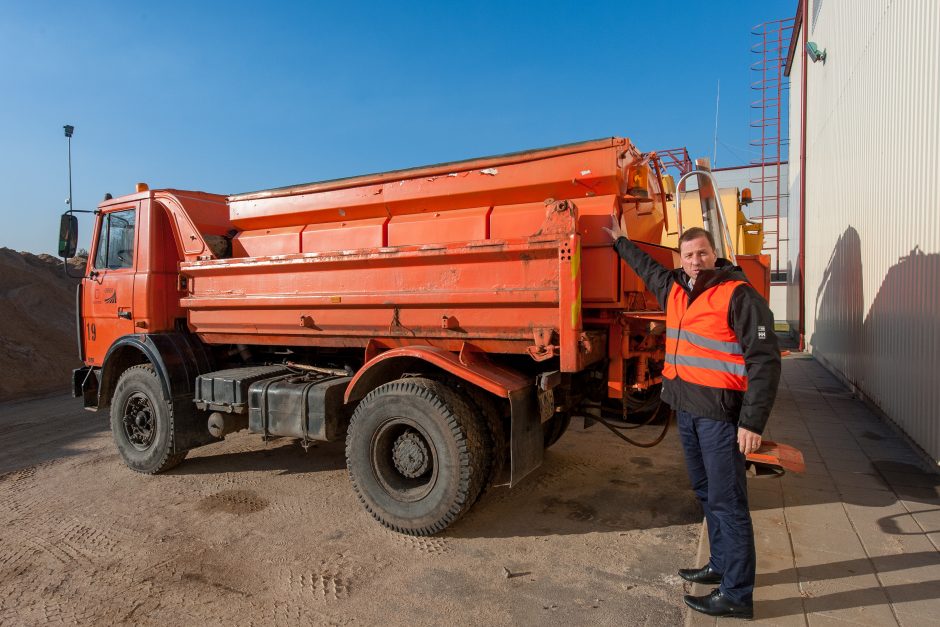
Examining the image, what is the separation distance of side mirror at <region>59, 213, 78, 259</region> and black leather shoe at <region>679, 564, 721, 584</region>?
6237mm

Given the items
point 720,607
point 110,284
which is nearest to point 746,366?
point 720,607

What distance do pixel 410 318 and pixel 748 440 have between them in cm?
231

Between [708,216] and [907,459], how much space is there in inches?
115

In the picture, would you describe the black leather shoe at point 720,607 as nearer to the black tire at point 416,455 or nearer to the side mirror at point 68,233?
the black tire at point 416,455

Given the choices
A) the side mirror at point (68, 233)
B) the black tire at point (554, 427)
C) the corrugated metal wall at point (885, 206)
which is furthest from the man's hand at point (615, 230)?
the side mirror at point (68, 233)

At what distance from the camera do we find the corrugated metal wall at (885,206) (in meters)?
4.74

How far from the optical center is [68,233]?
18.3 feet

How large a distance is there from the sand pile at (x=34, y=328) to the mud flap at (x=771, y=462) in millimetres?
10672

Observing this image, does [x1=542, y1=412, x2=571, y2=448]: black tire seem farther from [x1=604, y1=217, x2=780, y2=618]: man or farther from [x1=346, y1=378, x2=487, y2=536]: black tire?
[x1=604, y1=217, x2=780, y2=618]: man

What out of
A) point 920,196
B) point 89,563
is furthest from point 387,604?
point 920,196

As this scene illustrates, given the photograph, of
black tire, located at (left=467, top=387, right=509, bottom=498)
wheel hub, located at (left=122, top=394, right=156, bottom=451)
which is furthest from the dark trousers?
wheel hub, located at (left=122, top=394, right=156, bottom=451)

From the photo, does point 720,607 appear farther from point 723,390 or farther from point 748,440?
point 723,390

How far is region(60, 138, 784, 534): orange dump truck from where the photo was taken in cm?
350

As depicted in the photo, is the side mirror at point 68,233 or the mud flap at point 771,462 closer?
the mud flap at point 771,462
